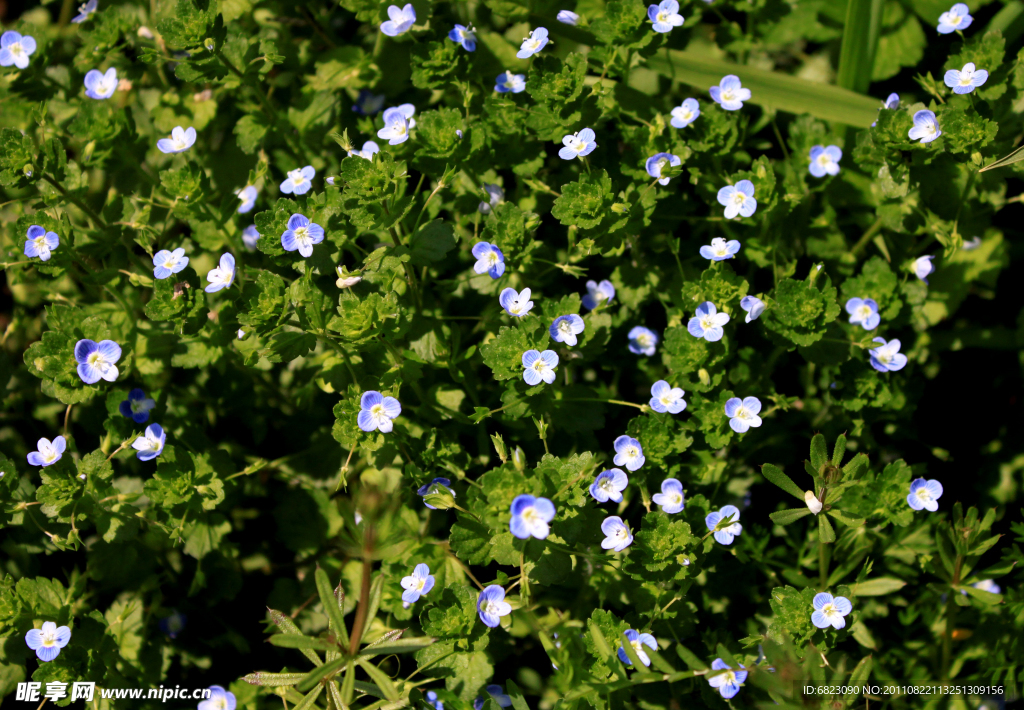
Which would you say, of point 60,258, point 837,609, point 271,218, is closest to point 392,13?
point 271,218

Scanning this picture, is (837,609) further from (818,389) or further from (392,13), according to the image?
(392,13)

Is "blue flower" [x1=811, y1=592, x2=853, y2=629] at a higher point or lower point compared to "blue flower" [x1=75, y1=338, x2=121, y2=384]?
lower

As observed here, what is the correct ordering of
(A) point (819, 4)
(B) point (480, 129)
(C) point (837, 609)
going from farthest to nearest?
(A) point (819, 4) < (B) point (480, 129) < (C) point (837, 609)

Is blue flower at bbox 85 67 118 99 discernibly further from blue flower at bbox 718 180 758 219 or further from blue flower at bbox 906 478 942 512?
blue flower at bbox 906 478 942 512

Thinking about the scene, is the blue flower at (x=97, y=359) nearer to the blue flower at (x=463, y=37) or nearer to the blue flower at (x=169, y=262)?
the blue flower at (x=169, y=262)

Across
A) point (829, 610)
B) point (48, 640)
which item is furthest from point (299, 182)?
point (829, 610)

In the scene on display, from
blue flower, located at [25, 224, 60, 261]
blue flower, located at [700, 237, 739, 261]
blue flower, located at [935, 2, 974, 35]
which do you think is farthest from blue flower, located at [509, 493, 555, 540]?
blue flower, located at [935, 2, 974, 35]
